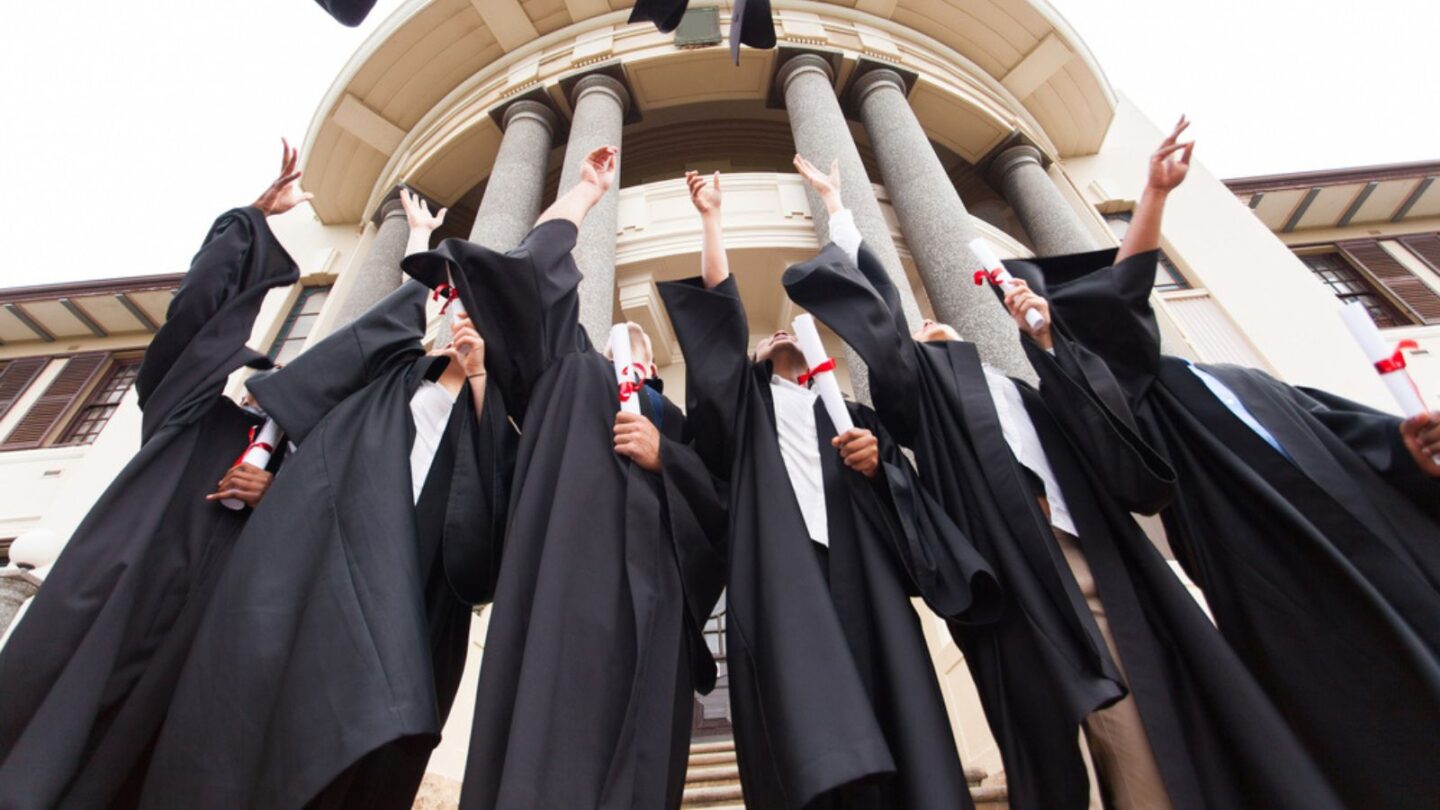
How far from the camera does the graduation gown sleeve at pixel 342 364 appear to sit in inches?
81.6

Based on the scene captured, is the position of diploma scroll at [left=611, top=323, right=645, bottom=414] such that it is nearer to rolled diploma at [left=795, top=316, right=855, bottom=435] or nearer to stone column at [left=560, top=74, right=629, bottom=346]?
rolled diploma at [left=795, top=316, right=855, bottom=435]

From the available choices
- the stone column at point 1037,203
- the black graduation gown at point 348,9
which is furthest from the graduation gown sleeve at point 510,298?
the stone column at point 1037,203

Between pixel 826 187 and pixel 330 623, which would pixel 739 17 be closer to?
pixel 826 187

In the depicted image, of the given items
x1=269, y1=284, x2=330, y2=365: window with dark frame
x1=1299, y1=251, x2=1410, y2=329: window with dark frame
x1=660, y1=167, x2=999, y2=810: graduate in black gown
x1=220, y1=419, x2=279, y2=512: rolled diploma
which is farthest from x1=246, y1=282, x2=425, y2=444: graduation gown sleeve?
x1=1299, y1=251, x2=1410, y2=329: window with dark frame

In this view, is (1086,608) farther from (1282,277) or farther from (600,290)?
(1282,277)

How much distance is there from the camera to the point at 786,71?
8289 millimetres

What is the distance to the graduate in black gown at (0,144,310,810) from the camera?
59.9 inches

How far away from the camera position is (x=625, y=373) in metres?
2.02

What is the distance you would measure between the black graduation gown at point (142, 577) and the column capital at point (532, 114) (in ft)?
22.0

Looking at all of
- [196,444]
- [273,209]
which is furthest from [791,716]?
[273,209]

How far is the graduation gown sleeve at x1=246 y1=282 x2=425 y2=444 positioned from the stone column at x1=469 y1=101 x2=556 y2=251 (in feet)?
12.0

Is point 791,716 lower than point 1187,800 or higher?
higher

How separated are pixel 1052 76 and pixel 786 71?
188 inches

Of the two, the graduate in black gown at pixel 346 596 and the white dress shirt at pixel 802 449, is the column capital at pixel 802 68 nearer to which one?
the white dress shirt at pixel 802 449
